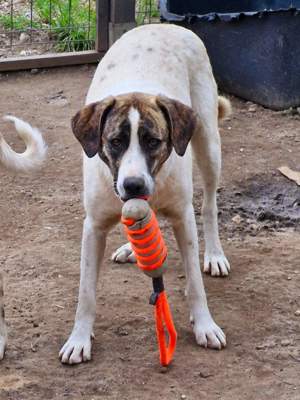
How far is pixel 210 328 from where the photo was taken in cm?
418

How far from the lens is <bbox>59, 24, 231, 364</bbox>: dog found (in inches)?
147

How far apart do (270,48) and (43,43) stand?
2.10m

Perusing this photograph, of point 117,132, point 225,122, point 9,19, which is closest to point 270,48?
point 225,122

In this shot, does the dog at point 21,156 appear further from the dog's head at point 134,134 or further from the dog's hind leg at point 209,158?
the dog's hind leg at point 209,158

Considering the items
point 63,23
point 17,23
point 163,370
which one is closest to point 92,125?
point 163,370

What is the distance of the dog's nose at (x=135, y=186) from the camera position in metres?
3.58

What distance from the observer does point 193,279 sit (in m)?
4.23

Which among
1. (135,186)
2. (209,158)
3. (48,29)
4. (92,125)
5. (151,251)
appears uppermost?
(92,125)

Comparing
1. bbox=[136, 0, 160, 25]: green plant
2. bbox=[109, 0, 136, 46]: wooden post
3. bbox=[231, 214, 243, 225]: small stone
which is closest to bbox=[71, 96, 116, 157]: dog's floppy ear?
bbox=[231, 214, 243, 225]: small stone

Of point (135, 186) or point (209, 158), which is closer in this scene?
point (135, 186)

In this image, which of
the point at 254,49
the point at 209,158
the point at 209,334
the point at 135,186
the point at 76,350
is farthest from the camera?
the point at 254,49

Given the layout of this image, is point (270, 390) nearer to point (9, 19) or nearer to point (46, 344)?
point (46, 344)

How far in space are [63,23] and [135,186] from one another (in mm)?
4720

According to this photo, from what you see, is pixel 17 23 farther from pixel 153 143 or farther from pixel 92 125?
pixel 153 143
